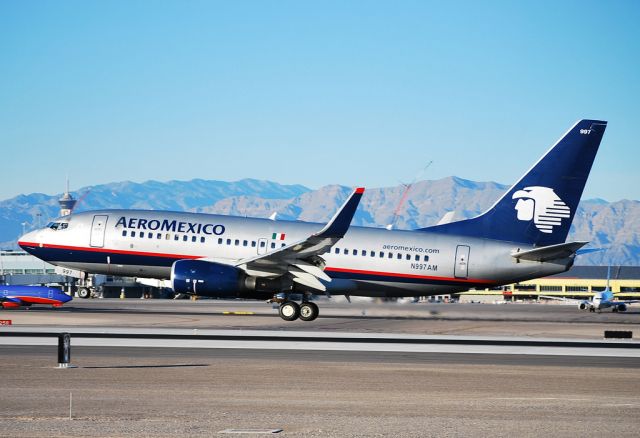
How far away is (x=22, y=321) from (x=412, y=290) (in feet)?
66.8

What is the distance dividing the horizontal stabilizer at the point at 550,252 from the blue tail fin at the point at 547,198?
1.52 meters

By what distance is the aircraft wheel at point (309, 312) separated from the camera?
172ft

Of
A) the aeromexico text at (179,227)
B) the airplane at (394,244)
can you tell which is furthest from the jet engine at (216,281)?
the aeromexico text at (179,227)

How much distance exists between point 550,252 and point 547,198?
3.76 m

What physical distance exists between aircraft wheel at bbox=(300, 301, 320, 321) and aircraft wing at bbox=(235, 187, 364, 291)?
1.30 m

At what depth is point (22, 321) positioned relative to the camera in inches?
2026

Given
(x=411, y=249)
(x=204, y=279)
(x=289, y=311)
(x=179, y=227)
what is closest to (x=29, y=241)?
(x=179, y=227)

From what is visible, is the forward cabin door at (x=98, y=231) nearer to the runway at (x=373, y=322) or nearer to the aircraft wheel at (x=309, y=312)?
the runway at (x=373, y=322)

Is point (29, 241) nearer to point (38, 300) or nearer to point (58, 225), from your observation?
point (58, 225)

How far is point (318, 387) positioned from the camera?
25.8m

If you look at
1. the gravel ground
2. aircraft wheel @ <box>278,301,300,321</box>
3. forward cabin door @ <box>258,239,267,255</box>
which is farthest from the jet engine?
the gravel ground

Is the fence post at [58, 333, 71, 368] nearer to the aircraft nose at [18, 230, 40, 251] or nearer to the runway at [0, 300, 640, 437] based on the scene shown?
the runway at [0, 300, 640, 437]

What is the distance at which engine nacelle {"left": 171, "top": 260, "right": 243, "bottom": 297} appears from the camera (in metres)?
49.4

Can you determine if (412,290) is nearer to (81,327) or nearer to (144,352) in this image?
(81,327)
